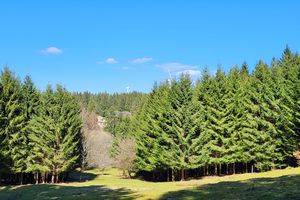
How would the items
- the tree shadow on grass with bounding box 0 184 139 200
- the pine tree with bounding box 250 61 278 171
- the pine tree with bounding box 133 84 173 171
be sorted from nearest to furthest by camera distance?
1. the tree shadow on grass with bounding box 0 184 139 200
2. the pine tree with bounding box 133 84 173 171
3. the pine tree with bounding box 250 61 278 171

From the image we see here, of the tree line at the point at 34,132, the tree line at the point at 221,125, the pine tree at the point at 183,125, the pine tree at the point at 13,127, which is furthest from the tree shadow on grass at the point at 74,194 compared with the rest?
the tree line at the point at 221,125

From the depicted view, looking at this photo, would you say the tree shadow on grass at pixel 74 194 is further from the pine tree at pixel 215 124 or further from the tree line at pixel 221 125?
the pine tree at pixel 215 124

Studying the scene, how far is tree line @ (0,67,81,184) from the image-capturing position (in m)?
40.3

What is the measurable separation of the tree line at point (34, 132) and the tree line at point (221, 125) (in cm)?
1045

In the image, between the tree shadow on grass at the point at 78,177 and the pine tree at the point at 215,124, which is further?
the tree shadow on grass at the point at 78,177

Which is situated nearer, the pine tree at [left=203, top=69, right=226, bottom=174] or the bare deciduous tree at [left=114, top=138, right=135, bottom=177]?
the pine tree at [left=203, top=69, right=226, bottom=174]

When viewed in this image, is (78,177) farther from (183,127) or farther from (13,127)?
(183,127)

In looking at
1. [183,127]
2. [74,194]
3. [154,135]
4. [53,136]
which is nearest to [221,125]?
[183,127]

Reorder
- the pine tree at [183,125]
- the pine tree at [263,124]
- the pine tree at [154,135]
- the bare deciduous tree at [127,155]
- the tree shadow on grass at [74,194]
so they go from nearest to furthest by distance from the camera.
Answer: the tree shadow on grass at [74,194]
the pine tree at [183,125]
the pine tree at [154,135]
the pine tree at [263,124]
the bare deciduous tree at [127,155]

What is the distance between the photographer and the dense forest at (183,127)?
40844 mm

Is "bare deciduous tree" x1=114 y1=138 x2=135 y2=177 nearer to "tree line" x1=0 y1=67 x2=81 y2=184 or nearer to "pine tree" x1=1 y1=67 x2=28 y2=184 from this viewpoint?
"tree line" x1=0 y1=67 x2=81 y2=184

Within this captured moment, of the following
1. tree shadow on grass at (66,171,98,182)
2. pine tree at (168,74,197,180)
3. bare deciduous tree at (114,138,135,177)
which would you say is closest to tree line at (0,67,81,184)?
tree shadow on grass at (66,171,98,182)

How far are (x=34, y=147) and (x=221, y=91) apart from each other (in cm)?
2588

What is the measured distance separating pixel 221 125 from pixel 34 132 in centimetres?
2458
